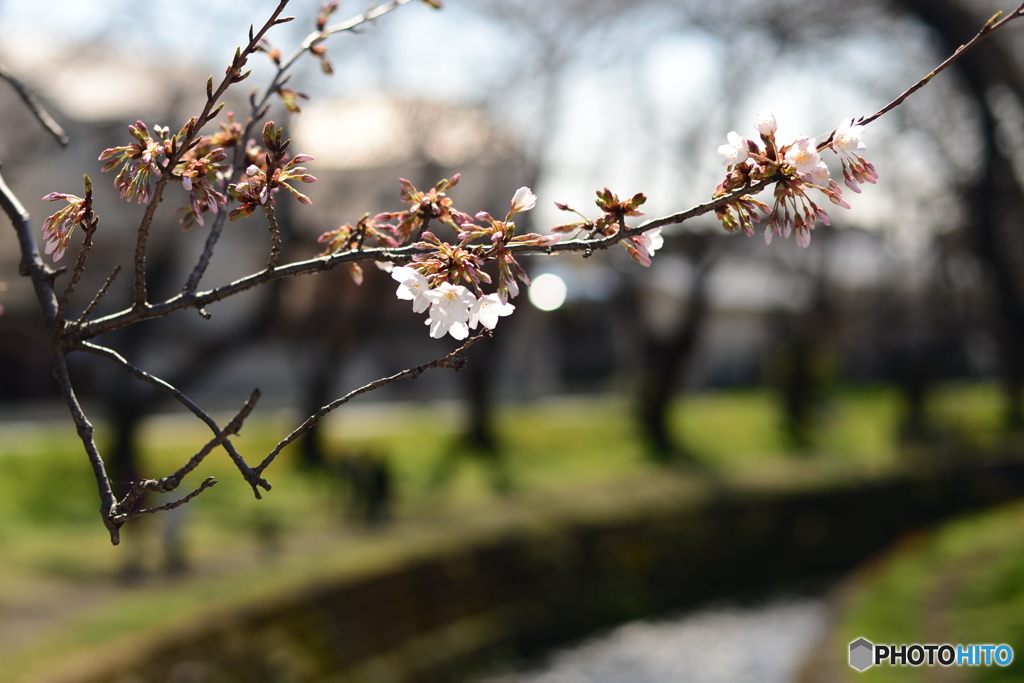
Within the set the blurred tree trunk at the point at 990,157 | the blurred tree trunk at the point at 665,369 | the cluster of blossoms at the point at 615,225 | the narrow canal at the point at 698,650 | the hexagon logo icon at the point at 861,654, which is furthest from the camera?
the blurred tree trunk at the point at 665,369

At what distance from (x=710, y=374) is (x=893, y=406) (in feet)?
23.3

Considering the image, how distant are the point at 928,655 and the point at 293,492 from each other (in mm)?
8714

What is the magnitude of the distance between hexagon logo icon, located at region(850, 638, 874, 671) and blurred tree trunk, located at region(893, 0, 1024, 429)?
7.23 feet

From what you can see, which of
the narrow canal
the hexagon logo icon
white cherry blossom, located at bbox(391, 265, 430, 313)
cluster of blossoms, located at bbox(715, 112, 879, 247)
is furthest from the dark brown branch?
the narrow canal

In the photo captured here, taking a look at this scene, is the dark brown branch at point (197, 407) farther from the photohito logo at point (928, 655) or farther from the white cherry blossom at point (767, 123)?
the photohito logo at point (928, 655)

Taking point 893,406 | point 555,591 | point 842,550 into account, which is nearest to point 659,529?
point 555,591

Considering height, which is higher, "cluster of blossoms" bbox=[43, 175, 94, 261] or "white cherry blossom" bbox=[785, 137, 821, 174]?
"white cherry blossom" bbox=[785, 137, 821, 174]

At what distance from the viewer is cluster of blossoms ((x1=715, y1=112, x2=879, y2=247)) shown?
1.57 metres

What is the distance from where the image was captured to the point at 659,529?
13070mm

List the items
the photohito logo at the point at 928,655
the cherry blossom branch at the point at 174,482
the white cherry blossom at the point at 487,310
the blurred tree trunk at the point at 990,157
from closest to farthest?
the cherry blossom branch at the point at 174,482
the white cherry blossom at the point at 487,310
the blurred tree trunk at the point at 990,157
the photohito logo at the point at 928,655

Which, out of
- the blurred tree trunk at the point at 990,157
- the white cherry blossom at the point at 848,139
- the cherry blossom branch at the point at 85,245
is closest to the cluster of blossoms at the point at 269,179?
the cherry blossom branch at the point at 85,245

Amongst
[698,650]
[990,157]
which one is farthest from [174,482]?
[698,650]

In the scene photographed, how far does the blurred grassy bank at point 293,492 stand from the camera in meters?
8.35

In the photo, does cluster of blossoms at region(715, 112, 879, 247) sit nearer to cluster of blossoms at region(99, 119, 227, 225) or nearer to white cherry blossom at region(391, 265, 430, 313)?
white cherry blossom at region(391, 265, 430, 313)
